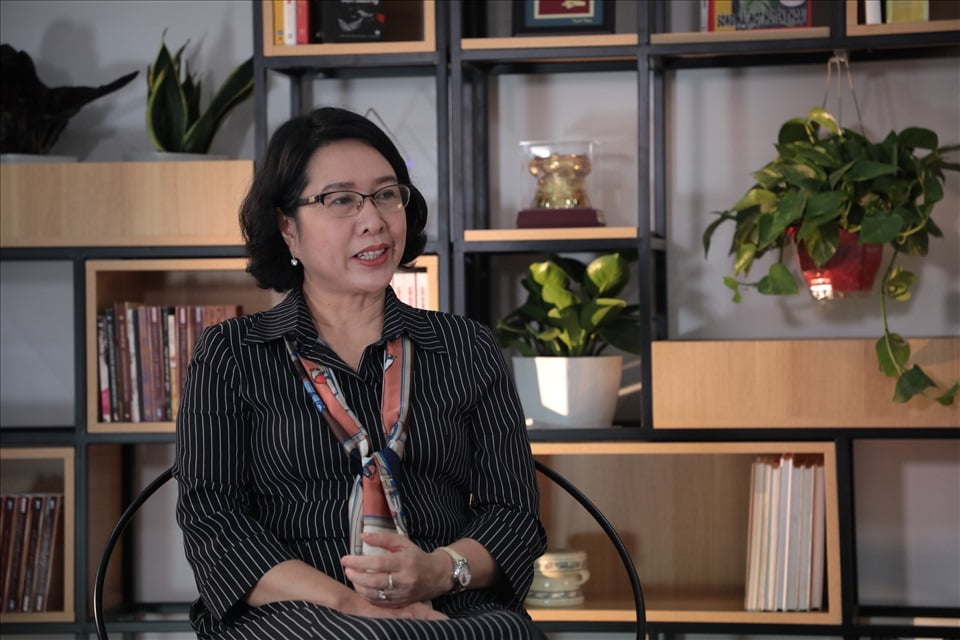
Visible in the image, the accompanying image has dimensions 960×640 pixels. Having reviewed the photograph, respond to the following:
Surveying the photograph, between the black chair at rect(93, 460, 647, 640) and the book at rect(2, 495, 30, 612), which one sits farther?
the book at rect(2, 495, 30, 612)

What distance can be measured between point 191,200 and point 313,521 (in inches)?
56.8

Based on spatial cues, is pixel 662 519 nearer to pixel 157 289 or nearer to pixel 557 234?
pixel 557 234

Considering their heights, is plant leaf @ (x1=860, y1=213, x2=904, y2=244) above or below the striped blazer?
above

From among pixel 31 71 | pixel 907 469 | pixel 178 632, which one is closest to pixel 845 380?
pixel 907 469

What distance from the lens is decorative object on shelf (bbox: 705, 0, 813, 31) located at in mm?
2879

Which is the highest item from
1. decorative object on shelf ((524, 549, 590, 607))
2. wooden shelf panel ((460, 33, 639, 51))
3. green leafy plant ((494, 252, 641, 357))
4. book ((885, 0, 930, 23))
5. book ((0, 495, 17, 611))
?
book ((885, 0, 930, 23))

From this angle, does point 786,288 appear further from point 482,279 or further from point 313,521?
point 313,521

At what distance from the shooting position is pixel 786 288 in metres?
2.73

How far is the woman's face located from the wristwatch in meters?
0.40

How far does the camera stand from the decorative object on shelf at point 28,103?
3.06 meters

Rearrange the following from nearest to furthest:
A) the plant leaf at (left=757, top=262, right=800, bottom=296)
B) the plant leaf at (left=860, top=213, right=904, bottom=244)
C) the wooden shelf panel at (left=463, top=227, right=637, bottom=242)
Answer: the plant leaf at (left=860, top=213, right=904, bottom=244), the plant leaf at (left=757, top=262, right=800, bottom=296), the wooden shelf panel at (left=463, top=227, right=637, bottom=242)

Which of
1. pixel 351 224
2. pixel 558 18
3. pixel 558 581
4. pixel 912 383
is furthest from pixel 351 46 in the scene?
pixel 912 383

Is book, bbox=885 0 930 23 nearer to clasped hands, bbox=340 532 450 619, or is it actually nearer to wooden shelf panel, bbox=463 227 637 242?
wooden shelf panel, bbox=463 227 637 242

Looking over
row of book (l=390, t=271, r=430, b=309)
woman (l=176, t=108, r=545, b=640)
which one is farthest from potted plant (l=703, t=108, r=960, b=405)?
woman (l=176, t=108, r=545, b=640)
